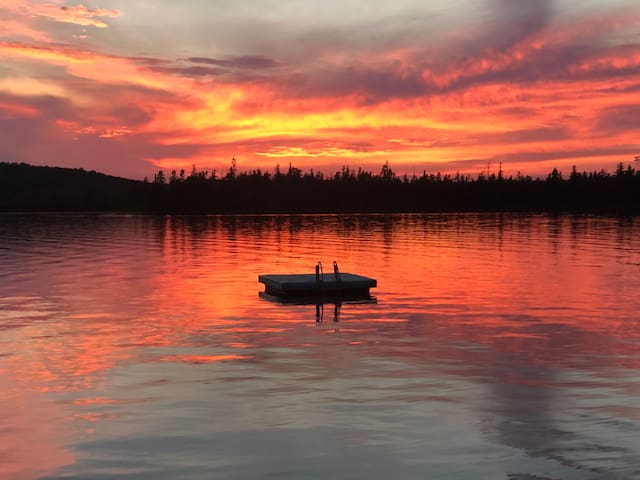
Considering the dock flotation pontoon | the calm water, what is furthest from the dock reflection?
the calm water

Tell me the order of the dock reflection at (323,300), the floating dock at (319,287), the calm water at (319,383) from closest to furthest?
Answer: the calm water at (319,383)
the dock reflection at (323,300)
the floating dock at (319,287)

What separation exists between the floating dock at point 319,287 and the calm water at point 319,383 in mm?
1185

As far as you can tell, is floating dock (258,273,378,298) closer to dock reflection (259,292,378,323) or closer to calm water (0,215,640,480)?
dock reflection (259,292,378,323)

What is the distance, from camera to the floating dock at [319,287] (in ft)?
112

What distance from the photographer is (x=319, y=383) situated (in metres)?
17.4

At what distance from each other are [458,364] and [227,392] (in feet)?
21.3

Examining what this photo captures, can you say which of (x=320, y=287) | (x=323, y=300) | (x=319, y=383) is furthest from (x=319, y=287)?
(x=319, y=383)

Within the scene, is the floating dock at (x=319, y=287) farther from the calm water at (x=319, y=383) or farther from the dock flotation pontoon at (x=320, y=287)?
the calm water at (x=319, y=383)

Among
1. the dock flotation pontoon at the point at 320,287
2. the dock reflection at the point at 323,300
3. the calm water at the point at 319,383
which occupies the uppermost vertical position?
the dock flotation pontoon at the point at 320,287

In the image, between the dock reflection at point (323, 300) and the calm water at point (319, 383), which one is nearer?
the calm water at point (319, 383)

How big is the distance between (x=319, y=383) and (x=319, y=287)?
56.6 ft

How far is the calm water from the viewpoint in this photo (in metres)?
12.2

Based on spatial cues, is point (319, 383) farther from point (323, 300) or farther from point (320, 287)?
point (320, 287)

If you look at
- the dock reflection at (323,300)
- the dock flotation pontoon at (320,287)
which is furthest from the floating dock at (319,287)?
the dock reflection at (323,300)
